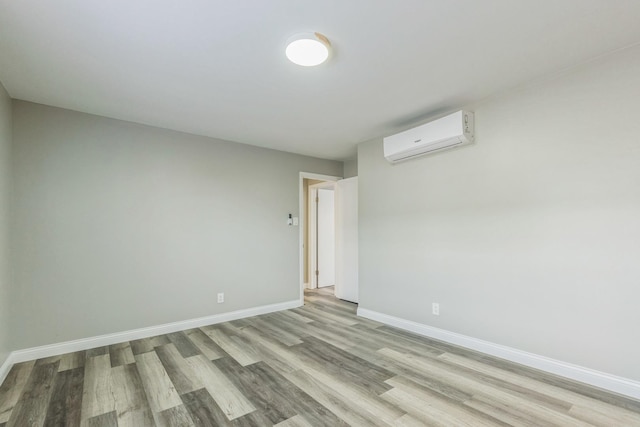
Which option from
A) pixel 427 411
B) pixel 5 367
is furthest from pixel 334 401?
pixel 5 367

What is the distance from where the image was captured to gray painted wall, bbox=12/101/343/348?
2.78 metres

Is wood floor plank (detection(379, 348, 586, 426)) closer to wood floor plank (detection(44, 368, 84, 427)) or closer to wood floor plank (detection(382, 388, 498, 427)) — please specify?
wood floor plank (detection(382, 388, 498, 427))

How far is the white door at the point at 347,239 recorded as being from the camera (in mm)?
4898

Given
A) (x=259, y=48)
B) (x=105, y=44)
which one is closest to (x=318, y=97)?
(x=259, y=48)

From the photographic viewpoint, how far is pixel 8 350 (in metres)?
2.57

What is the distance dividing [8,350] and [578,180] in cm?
494

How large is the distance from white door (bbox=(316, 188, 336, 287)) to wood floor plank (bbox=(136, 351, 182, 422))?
11.8 ft

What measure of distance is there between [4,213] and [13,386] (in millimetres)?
1395

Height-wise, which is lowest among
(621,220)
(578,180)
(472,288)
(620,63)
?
(472,288)

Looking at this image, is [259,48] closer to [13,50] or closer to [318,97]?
[318,97]

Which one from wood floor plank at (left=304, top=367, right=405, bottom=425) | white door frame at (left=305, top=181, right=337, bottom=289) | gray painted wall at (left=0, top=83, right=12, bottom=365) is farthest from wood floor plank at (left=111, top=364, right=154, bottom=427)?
white door frame at (left=305, top=181, right=337, bottom=289)

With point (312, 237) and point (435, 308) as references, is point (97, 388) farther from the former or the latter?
point (312, 237)

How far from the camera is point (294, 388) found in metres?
2.21

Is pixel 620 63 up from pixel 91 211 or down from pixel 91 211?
up
